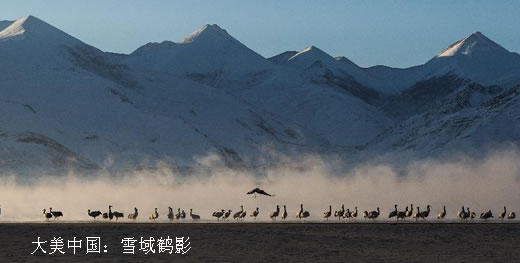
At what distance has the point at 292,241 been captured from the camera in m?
70.1

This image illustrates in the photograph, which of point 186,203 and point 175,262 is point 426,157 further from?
point 175,262

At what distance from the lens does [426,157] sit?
653 ft

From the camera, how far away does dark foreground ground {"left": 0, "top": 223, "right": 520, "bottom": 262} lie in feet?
196

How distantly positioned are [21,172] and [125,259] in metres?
116

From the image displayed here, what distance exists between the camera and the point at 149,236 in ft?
246

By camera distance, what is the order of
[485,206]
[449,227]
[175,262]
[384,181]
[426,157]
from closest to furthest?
[175,262]
[449,227]
[485,206]
[384,181]
[426,157]

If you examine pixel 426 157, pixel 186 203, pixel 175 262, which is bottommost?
pixel 175 262

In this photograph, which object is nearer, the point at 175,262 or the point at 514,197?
the point at 175,262

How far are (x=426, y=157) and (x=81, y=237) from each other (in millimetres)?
131083

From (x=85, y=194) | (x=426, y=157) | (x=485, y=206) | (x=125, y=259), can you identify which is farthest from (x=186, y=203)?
(x=426, y=157)

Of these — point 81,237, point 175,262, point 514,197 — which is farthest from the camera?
point 514,197

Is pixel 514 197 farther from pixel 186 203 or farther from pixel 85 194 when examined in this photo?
pixel 85 194

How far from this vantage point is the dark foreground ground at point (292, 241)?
5966cm

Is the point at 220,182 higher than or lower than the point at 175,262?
higher
